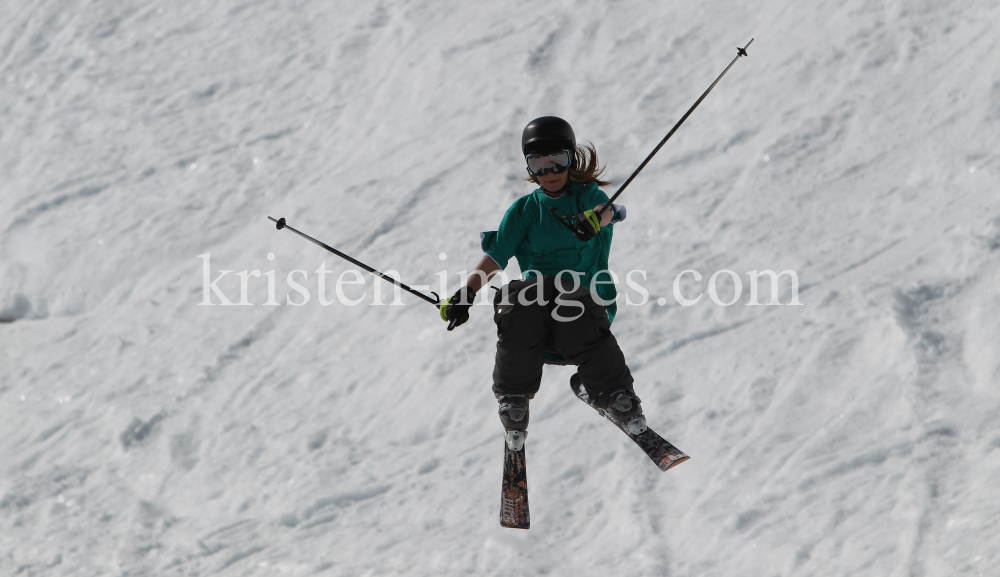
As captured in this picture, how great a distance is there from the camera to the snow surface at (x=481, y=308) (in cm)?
628

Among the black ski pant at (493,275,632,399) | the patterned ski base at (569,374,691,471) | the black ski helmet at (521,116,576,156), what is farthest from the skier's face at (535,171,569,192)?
the patterned ski base at (569,374,691,471)

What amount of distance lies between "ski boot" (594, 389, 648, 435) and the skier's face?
1149 mm

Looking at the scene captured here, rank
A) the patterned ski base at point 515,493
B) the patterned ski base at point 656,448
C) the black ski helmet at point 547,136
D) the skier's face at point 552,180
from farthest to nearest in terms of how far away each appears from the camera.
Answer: the patterned ski base at point 515,493
the patterned ski base at point 656,448
the skier's face at point 552,180
the black ski helmet at point 547,136

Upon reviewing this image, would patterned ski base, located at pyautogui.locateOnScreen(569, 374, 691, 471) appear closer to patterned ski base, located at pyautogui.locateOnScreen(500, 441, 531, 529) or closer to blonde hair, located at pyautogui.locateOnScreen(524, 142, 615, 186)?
patterned ski base, located at pyautogui.locateOnScreen(500, 441, 531, 529)

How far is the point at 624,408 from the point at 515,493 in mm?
904

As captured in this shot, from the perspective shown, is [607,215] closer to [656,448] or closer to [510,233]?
[510,233]

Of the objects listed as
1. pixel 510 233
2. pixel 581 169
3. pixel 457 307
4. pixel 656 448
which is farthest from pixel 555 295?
pixel 656 448

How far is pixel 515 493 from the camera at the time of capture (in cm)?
495

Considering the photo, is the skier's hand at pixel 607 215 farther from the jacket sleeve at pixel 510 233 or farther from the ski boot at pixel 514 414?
the ski boot at pixel 514 414

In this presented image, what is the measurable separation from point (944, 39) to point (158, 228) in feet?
33.7

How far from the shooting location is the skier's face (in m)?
4.41

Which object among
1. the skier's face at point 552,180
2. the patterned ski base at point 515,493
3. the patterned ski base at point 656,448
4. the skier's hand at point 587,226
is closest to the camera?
the skier's hand at point 587,226

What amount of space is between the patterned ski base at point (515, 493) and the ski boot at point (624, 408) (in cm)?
64

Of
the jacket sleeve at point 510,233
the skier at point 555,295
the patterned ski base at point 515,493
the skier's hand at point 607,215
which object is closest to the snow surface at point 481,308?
the patterned ski base at point 515,493
